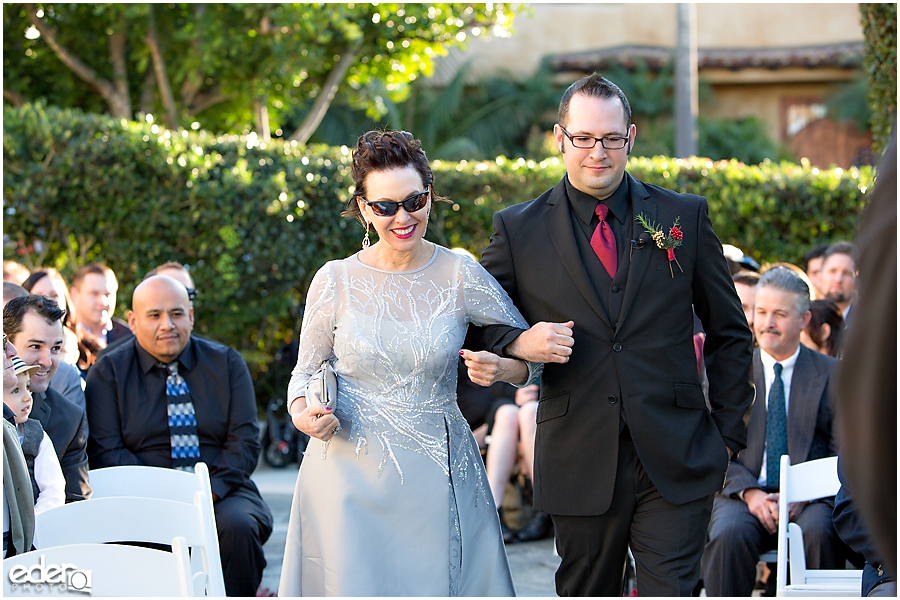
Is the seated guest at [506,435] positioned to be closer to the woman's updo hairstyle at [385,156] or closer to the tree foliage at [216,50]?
the woman's updo hairstyle at [385,156]

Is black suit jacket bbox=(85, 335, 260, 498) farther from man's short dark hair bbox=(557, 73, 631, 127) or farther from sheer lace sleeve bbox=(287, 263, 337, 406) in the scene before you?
man's short dark hair bbox=(557, 73, 631, 127)

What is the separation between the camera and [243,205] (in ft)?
27.6

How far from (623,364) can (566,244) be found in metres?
0.46

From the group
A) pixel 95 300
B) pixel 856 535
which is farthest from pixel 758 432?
pixel 95 300

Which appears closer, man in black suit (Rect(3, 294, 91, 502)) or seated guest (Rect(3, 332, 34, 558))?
seated guest (Rect(3, 332, 34, 558))

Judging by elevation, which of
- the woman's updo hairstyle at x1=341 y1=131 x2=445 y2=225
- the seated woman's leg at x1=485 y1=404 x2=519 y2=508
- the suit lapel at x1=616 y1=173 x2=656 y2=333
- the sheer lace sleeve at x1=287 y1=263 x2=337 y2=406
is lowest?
the seated woman's leg at x1=485 y1=404 x2=519 y2=508

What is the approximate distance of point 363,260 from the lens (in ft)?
10.8

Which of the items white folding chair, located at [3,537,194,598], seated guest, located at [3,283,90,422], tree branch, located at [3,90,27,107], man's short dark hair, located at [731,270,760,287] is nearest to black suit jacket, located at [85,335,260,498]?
seated guest, located at [3,283,90,422]

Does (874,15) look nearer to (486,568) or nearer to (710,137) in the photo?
(486,568)

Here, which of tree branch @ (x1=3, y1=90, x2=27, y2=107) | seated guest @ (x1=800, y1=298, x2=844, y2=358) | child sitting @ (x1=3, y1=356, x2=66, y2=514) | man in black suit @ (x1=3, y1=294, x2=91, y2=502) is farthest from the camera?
tree branch @ (x1=3, y1=90, x2=27, y2=107)

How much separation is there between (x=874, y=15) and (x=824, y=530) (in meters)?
5.10

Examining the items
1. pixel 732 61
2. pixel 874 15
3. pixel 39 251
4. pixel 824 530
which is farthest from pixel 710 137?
pixel 824 530

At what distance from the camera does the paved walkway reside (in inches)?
224

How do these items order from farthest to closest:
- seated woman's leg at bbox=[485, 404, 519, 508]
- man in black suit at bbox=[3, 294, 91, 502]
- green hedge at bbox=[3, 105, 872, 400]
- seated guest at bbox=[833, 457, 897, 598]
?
green hedge at bbox=[3, 105, 872, 400] < seated woman's leg at bbox=[485, 404, 519, 508] < man in black suit at bbox=[3, 294, 91, 502] < seated guest at bbox=[833, 457, 897, 598]
